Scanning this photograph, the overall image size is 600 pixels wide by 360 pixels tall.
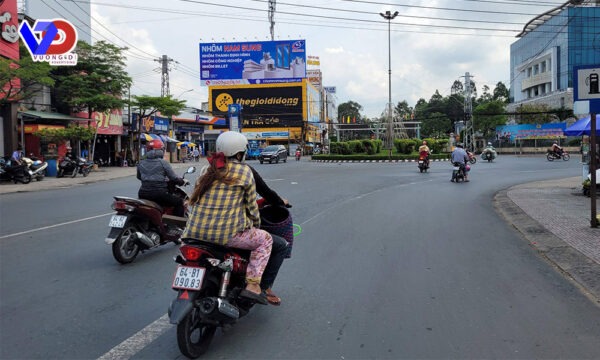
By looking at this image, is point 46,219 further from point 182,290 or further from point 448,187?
point 448,187

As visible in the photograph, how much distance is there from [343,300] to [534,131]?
5204cm

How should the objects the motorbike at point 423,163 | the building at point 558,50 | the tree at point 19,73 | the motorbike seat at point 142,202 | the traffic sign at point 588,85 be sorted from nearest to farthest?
the motorbike seat at point 142,202, the traffic sign at point 588,85, the tree at point 19,73, the motorbike at point 423,163, the building at point 558,50

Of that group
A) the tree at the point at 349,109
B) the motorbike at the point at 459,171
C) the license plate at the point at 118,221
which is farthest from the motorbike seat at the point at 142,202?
the tree at the point at 349,109

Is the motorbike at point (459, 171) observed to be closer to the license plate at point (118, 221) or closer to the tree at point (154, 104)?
the license plate at point (118, 221)

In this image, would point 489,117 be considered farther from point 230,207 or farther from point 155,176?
point 230,207

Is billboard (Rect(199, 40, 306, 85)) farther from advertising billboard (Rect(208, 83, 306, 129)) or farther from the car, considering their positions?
the car

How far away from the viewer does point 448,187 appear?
15.7 meters

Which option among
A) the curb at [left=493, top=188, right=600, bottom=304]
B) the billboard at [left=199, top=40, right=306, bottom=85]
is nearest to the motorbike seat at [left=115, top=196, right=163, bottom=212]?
the curb at [left=493, top=188, right=600, bottom=304]

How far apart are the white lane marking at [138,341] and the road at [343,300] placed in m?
0.02

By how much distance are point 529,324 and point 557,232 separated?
4466 millimetres

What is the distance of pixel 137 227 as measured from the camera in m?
6.05

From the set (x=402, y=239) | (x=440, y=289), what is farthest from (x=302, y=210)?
(x=440, y=289)

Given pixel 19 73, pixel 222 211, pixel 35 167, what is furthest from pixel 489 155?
pixel 222 211

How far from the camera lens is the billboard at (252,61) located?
186ft
